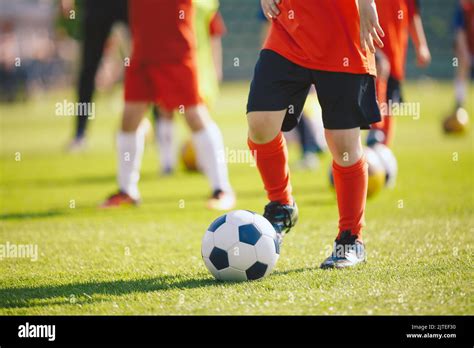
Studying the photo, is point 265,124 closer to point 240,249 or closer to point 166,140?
point 240,249

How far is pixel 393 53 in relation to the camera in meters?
7.60

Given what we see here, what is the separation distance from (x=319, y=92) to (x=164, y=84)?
2.80m

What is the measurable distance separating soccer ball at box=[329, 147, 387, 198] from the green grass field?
4.7 inches

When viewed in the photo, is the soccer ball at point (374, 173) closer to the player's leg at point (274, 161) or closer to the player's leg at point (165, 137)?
the player's leg at point (274, 161)

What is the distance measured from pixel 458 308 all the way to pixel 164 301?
144 cm

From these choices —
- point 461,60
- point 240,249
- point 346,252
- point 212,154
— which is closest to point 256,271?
point 240,249

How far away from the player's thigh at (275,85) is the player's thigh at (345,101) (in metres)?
0.12

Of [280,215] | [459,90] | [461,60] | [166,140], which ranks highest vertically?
[461,60]

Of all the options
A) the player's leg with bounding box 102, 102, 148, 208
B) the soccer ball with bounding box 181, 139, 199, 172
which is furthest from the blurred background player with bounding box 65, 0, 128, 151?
the player's leg with bounding box 102, 102, 148, 208

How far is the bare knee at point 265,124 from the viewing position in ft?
15.3

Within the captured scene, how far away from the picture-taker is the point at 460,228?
585 centimetres

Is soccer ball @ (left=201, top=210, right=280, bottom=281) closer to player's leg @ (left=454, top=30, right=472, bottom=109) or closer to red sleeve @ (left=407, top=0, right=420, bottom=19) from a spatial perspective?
red sleeve @ (left=407, top=0, right=420, bottom=19)
